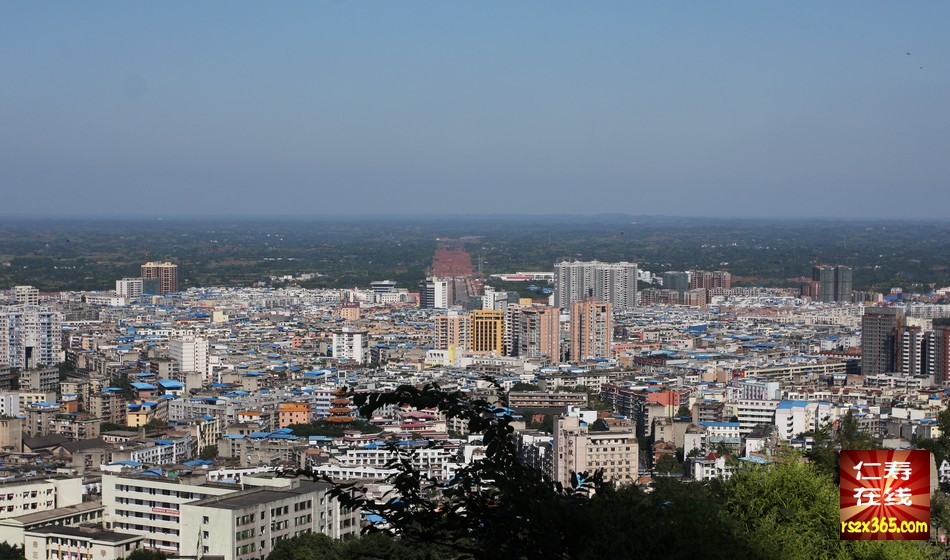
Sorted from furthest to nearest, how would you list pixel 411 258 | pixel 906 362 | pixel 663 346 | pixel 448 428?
pixel 411 258 → pixel 663 346 → pixel 906 362 → pixel 448 428

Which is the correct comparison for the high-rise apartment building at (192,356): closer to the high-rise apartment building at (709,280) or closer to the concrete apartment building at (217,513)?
the concrete apartment building at (217,513)

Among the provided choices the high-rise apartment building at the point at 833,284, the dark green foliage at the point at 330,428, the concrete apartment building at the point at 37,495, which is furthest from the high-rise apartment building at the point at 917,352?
the concrete apartment building at the point at 37,495

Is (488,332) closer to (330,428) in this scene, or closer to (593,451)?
(330,428)

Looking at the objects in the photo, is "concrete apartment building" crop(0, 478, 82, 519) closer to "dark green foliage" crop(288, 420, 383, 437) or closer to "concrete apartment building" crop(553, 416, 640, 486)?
"concrete apartment building" crop(553, 416, 640, 486)

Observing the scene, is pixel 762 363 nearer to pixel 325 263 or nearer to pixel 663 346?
pixel 663 346

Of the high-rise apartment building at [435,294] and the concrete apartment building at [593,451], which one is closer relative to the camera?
the concrete apartment building at [593,451]

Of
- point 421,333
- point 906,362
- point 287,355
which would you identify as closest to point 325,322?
point 421,333

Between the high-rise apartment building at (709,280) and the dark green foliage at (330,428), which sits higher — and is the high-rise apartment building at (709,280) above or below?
above
